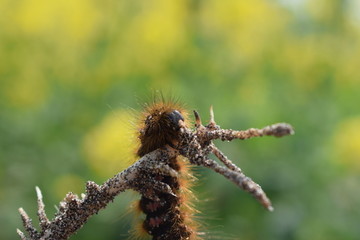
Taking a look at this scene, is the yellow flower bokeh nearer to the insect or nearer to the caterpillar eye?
the insect

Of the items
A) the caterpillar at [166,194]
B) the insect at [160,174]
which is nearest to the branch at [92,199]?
the insect at [160,174]

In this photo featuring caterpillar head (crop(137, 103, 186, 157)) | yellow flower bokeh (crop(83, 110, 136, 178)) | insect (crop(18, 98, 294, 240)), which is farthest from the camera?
yellow flower bokeh (crop(83, 110, 136, 178))

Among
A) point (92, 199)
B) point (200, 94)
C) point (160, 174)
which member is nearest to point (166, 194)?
point (160, 174)

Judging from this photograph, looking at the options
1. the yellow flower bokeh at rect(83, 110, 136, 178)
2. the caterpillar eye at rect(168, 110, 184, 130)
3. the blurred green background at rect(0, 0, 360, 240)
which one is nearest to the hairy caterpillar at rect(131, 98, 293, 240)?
the caterpillar eye at rect(168, 110, 184, 130)

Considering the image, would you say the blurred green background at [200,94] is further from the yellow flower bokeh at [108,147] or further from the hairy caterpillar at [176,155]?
the hairy caterpillar at [176,155]

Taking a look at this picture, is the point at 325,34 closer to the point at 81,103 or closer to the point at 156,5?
the point at 156,5

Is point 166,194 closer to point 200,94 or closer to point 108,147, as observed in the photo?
point 108,147

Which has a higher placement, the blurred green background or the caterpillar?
the blurred green background
